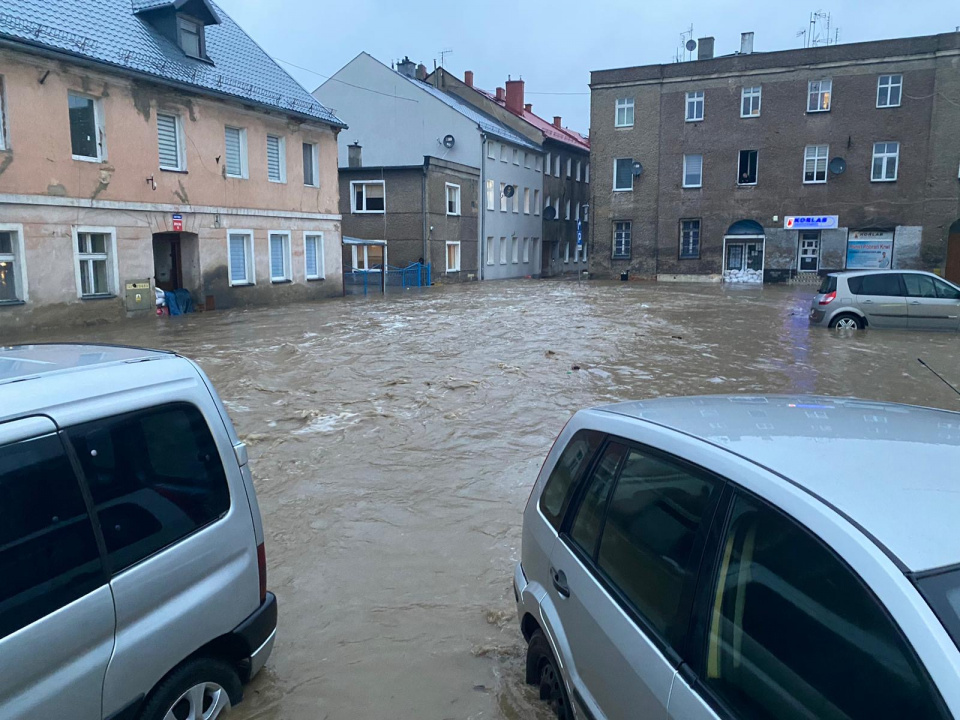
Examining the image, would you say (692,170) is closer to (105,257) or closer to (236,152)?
(236,152)

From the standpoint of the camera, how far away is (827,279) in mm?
19094

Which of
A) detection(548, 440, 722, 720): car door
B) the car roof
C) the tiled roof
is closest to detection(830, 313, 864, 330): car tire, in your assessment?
the car roof

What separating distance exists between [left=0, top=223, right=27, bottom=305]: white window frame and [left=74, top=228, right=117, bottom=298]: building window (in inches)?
57.2

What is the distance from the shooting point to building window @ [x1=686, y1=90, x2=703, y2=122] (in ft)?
140

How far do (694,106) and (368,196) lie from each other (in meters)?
18.9

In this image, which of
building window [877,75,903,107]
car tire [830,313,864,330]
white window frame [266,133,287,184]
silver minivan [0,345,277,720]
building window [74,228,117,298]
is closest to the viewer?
silver minivan [0,345,277,720]

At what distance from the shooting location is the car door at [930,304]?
57.1ft

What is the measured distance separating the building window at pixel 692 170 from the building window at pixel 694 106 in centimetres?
211

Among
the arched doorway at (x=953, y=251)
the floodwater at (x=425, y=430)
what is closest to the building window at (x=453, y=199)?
the floodwater at (x=425, y=430)

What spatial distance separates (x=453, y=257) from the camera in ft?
139

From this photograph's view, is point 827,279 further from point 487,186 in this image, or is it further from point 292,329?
point 487,186

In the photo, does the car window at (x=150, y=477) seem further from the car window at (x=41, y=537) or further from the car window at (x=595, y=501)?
the car window at (x=595, y=501)

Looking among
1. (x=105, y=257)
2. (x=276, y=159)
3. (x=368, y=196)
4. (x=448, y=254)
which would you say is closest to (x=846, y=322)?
(x=105, y=257)

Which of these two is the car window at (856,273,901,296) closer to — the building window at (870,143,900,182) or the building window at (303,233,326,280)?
the building window at (303,233,326,280)
